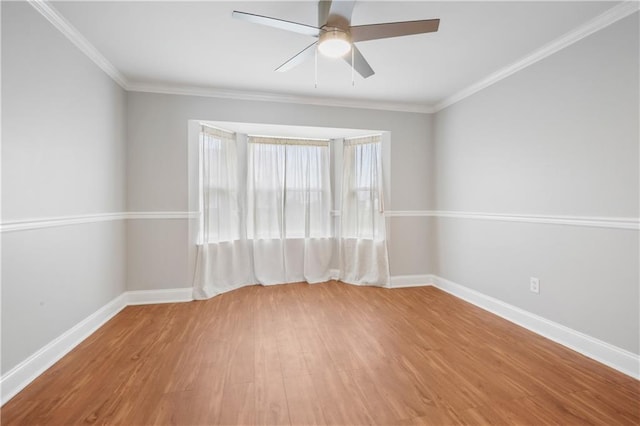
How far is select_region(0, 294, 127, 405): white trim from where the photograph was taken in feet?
5.54

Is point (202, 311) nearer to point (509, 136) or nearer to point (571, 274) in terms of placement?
point (571, 274)

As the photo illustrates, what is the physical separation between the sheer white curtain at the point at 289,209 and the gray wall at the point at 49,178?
1.71m

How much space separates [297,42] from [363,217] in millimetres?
2431

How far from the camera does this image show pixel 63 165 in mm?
2178

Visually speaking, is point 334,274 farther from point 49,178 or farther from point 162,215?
point 49,178

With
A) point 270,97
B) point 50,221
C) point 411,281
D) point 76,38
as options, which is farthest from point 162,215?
point 411,281

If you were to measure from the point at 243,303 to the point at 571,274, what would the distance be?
121 inches

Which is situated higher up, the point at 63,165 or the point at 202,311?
the point at 63,165

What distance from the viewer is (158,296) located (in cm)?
333

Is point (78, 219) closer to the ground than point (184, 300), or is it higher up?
higher up

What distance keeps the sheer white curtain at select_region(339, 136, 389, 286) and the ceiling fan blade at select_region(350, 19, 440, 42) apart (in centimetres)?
227

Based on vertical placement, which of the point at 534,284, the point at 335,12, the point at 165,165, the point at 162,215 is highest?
the point at 335,12

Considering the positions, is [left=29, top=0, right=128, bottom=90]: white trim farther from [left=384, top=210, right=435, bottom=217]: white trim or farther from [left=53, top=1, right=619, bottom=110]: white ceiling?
[left=384, top=210, right=435, bottom=217]: white trim

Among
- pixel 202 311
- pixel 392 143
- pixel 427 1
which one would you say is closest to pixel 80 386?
pixel 202 311
